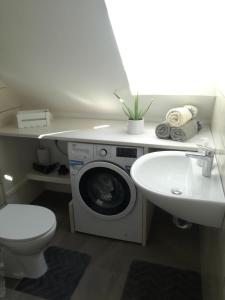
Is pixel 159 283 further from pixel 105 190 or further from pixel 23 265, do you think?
pixel 23 265

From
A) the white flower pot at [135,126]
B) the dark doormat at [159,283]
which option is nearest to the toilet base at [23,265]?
the dark doormat at [159,283]

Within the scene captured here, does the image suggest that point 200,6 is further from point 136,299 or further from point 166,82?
point 136,299

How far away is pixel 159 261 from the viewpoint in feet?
6.25

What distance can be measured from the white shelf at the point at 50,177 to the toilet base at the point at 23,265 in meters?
0.73

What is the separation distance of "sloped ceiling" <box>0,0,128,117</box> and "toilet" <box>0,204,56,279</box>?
1.05m

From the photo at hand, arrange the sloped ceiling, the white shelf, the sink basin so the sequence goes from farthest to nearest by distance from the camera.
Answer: the white shelf, the sloped ceiling, the sink basin

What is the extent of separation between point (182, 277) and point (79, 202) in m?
0.95

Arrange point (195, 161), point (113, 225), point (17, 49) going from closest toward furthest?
point (195, 161)
point (17, 49)
point (113, 225)

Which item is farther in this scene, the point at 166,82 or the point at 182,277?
the point at 166,82

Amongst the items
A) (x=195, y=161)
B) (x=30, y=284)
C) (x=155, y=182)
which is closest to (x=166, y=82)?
(x=195, y=161)

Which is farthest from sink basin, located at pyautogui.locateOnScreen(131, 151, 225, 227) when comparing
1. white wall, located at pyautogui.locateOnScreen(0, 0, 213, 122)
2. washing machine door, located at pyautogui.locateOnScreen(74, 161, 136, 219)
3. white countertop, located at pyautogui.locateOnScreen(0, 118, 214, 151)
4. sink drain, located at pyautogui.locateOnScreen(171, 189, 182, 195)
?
white wall, located at pyautogui.locateOnScreen(0, 0, 213, 122)

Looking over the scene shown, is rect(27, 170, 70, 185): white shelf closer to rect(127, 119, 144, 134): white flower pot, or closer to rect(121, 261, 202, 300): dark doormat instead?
rect(127, 119, 144, 134): white flower pot

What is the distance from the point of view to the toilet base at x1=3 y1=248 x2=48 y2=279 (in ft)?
5.80

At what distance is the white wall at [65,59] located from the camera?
1523 millimetres
